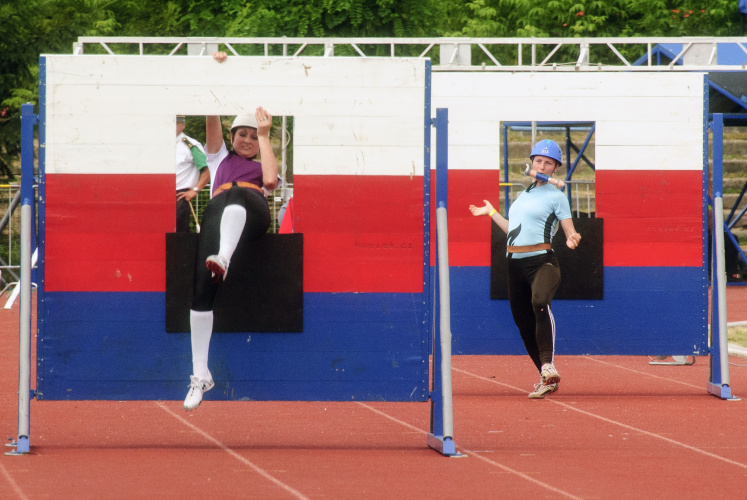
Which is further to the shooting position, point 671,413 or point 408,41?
point 408,41

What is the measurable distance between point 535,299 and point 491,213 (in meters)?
0.74

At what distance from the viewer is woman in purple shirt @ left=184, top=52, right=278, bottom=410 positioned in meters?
6.95

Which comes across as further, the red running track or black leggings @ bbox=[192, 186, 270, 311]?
black leggings @ bbox=[192, 186, 270, 311]

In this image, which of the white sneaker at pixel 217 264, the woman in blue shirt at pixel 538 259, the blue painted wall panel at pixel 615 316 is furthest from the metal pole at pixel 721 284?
the white sneaker at pixel 217 264

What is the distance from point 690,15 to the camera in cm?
3325

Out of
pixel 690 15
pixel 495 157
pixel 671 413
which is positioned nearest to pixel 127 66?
pixel 495 157

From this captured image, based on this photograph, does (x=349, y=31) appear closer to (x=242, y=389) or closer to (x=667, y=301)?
(x=667, y=301)

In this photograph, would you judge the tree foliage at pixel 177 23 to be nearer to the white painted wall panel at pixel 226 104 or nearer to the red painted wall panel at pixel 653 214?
the red painted wall panel at pixel 653 214

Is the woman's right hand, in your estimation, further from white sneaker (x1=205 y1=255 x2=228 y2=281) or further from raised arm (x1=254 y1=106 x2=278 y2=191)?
white sneaker (x1=205 y1=255 x2=228 y2=281)

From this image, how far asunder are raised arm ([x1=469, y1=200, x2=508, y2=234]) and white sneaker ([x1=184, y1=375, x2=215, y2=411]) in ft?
9.00

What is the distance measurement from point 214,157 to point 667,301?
13.8 ft

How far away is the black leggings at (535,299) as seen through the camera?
30.4ft

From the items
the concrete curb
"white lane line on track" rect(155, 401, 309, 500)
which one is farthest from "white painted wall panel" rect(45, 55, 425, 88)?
the concrete curb

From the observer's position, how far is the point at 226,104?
6906 mm
